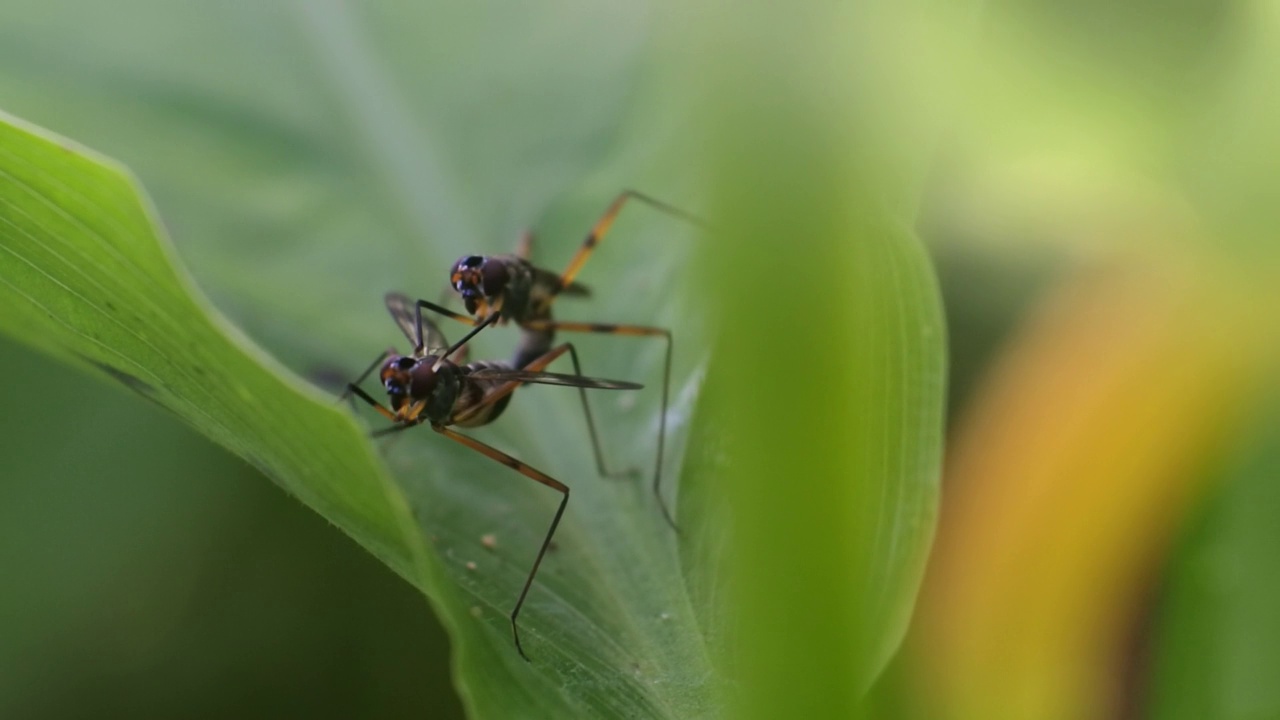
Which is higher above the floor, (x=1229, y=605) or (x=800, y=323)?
(x=800, y=323)

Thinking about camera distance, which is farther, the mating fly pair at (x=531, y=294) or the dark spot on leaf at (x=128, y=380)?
the mating fly pair at (x=531, y=294)

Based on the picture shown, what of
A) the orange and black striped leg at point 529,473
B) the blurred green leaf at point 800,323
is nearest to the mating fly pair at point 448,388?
the orange and black striped leg at point 529,473

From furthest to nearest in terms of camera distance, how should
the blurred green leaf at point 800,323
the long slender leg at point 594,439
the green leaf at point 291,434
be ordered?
the long slender leg at point 594,439 < the green leaf at point 291,434 < the blurred green leaf at point 800,323

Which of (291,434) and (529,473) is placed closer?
(291,434)

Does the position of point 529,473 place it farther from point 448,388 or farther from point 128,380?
point 128,380

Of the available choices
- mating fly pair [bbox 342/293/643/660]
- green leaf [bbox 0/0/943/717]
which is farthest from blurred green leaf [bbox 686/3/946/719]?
mating fly pair [bbox 342/293/643/660]

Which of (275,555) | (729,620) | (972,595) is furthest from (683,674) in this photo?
(275,555)

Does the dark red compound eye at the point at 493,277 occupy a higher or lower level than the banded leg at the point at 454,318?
higher

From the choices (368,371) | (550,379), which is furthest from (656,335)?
(368,371)

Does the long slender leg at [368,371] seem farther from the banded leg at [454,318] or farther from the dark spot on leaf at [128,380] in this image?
the dark spot on leaf at [128,380]
